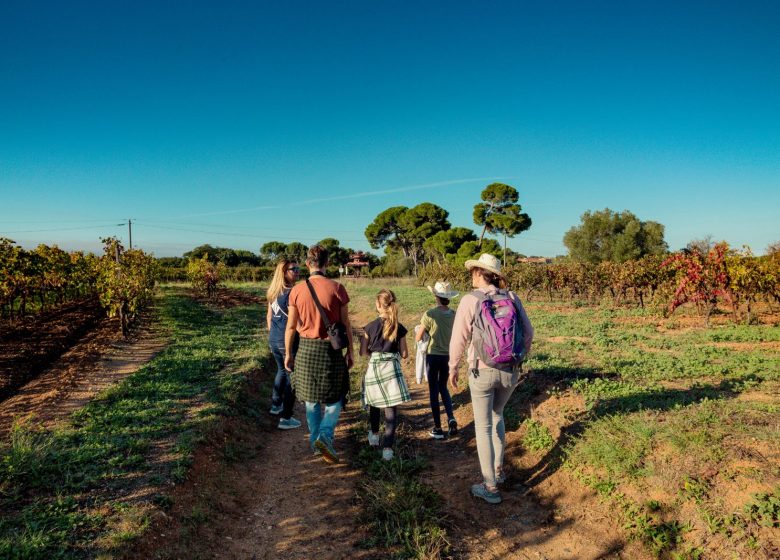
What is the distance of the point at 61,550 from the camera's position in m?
2.83

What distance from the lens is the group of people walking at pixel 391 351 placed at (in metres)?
3.71

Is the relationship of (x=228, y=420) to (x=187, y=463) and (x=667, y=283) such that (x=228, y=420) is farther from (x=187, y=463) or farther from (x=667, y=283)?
(x=667, y=283)

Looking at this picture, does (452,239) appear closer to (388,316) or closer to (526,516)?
(388,316)

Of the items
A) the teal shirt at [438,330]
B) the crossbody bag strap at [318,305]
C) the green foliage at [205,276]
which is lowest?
the teal shirt at [438,330]

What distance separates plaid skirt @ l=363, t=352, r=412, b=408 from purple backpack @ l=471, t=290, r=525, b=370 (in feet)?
4.14

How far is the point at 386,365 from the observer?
4742 mm

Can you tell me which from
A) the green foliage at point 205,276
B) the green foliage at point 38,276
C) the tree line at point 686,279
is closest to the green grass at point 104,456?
the green foliage at point 38,276

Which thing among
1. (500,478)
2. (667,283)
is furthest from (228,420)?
(667,283)

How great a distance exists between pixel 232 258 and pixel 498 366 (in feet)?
253

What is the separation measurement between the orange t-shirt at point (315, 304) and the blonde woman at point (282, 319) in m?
1.03

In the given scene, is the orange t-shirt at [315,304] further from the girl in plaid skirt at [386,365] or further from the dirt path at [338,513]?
the dirt path at [338,513]

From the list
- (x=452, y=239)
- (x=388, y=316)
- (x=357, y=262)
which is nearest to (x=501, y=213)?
(x=452, y=239)

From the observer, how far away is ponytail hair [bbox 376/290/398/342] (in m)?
4.72

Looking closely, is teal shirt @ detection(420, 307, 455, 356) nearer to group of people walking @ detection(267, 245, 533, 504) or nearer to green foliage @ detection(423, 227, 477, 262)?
group of people walking @ detection(267, 245, 533, 504)
